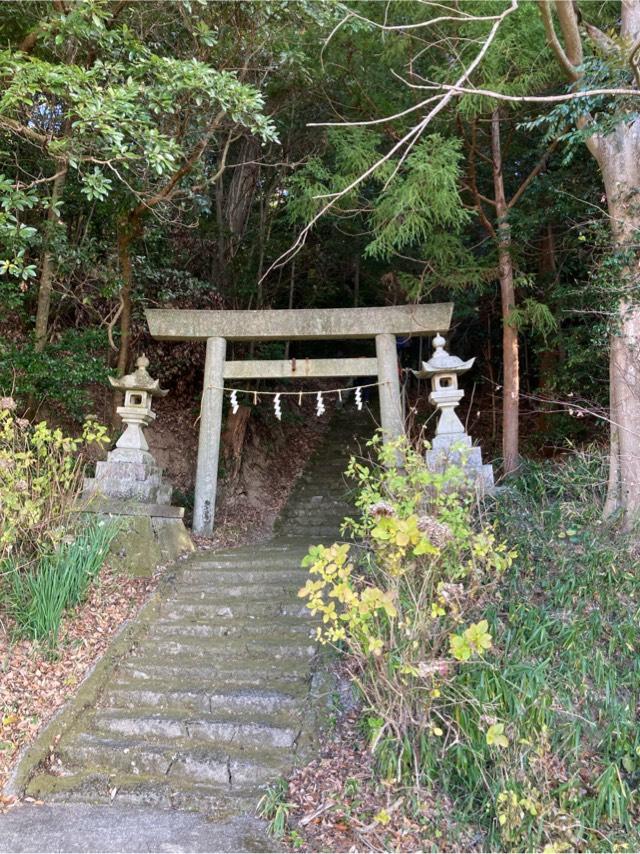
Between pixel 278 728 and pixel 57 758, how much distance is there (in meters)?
1.32

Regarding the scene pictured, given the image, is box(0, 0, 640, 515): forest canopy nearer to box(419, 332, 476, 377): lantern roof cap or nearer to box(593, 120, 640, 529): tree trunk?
box(593, 120, 640, 529): tree trunk

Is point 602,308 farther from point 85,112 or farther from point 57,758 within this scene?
point 57,758

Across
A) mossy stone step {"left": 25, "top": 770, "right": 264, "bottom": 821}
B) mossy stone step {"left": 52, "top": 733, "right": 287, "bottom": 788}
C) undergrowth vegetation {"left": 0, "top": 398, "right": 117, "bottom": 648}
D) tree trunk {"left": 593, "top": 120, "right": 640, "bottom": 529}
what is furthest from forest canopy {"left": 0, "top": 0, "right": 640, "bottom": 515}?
mossy stone step {"left": 25, "top": 770, "right": 264, "bottom": 821}

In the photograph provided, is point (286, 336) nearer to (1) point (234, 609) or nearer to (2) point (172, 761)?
(1) point (234, 609)

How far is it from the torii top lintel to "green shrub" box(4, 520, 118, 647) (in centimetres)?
303

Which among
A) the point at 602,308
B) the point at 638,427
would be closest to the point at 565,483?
the point at 638,427

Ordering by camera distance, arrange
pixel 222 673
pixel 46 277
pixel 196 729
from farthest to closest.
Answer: pixel 46 277 < pixel 222 673 < pixel 196 729

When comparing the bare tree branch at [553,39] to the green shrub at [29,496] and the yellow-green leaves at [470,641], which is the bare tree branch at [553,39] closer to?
the yellow-green leaves at [470,641]

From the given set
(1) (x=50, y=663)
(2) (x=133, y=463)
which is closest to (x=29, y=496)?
(1) (x=50, y=663)

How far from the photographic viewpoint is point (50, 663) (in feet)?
13.5

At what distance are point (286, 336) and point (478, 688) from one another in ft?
15.7

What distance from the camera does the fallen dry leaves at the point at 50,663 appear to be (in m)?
3.61

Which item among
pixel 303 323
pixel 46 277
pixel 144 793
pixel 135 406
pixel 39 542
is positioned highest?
pixel 46 277

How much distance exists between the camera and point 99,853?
2701mm
